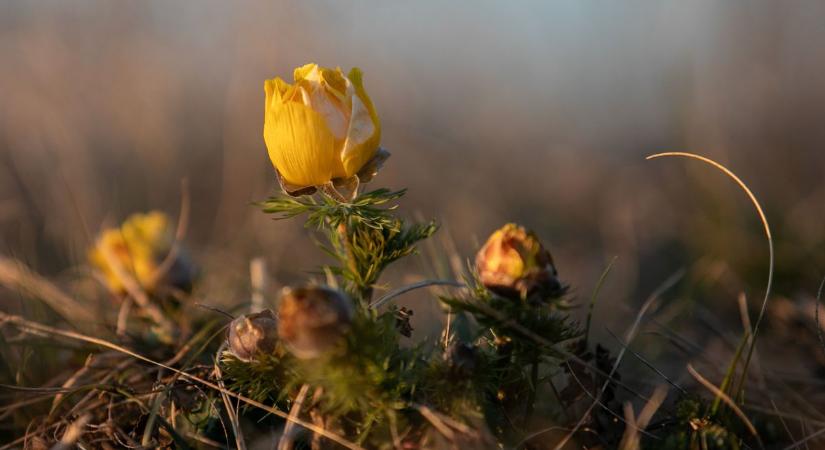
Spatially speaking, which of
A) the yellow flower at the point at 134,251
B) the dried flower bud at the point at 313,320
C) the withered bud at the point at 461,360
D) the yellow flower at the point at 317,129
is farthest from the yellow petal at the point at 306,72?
the yellow flower at the point at 134,251

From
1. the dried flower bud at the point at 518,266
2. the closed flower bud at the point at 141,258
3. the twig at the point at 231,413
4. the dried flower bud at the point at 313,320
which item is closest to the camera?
the dried flower bud at the point at 313,320

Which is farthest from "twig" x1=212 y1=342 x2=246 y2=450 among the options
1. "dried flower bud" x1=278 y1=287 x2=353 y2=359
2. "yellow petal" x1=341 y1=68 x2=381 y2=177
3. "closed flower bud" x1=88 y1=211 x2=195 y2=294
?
"closed flower bud" x1=88 y1=211 x2=195 y2=294

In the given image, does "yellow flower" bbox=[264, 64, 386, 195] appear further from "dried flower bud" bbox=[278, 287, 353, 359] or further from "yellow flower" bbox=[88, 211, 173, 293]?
"yellow flower" bbox=[88, 211, 173, 293]

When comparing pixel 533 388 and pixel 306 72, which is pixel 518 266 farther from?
pixel 306 72

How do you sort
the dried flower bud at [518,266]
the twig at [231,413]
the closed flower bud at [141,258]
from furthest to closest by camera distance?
the closed flower bud at [141,258] → the twig at [231,413] → the dried flower bud at [518,266]

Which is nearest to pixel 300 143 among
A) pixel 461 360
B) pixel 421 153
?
pixel 461 360

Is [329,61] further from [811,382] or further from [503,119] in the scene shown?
[811,382]

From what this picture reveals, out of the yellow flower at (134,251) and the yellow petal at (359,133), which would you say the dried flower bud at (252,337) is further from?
the yellow flower at (134,251)
